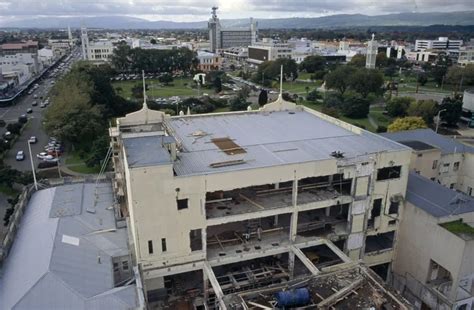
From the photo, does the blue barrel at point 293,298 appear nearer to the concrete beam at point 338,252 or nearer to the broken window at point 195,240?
the concrete beam at point 338,252

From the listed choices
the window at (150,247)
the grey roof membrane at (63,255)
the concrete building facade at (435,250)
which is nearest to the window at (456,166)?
the concrete building facade at (435,250)

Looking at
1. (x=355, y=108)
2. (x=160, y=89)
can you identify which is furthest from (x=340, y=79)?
(x=160, y=89)

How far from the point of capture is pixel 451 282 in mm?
26344

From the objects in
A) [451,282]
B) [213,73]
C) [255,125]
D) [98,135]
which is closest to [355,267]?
[451,282]

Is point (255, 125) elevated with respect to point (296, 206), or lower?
elevated

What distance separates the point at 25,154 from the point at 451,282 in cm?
5476

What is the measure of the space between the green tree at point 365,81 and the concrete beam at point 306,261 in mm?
73969

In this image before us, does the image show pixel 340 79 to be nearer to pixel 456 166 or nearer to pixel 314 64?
pixel 314 64

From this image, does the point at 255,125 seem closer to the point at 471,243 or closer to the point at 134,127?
the point at 134,127

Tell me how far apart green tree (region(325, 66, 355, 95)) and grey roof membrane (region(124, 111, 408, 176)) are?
5958 cm

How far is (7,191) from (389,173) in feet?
129

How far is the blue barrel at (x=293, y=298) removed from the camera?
20.8 metres

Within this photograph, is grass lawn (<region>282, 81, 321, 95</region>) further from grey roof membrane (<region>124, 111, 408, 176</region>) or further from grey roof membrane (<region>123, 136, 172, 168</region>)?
grey roof membrane (<region>123, 136, 172, 168</region>)

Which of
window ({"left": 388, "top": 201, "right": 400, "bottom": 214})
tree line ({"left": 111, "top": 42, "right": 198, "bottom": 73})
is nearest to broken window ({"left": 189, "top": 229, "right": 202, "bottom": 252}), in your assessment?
window ({"left": 388, "top": 201, "right": 400, "bottom": 214})
